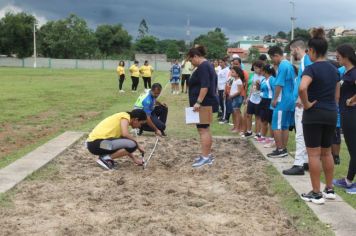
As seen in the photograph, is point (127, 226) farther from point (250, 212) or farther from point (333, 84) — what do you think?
point (333, 84)

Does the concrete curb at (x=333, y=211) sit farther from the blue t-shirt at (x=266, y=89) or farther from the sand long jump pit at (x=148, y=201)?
the blue t-shirt at (x=266, y=89)

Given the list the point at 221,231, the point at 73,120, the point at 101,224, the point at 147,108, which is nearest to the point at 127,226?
the point at 101,224

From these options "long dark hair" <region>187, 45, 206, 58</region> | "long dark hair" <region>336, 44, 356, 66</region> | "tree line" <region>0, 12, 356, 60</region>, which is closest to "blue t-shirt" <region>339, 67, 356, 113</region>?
"long dark hair" <region>336, 44, 356, 66</region>

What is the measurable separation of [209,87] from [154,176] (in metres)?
1.61

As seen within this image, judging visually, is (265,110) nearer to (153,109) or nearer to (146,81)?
(153,109)

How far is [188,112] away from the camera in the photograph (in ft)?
26.1

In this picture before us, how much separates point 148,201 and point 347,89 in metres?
3.05

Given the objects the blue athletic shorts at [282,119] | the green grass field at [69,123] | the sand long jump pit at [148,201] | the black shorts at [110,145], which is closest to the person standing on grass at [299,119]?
the green grass field at [69,123]

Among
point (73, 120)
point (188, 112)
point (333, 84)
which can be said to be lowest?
point (73, 120)

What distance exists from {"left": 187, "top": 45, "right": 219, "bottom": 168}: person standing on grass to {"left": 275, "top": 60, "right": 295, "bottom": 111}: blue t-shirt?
995 millimetres

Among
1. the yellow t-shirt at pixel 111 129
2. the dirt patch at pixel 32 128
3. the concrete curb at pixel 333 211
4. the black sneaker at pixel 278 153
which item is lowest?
the dirt patch at pixel 32 128

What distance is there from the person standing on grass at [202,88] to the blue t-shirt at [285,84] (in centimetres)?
100

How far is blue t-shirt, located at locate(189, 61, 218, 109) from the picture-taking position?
786 cm

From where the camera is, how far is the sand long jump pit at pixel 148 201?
5.03 meters
